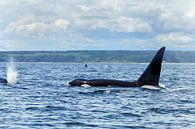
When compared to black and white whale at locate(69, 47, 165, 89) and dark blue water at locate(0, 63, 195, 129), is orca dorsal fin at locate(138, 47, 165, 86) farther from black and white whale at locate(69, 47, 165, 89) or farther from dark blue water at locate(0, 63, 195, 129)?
dark blue water at locate(0, 63, 195, 129)

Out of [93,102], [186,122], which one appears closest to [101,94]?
[93,102]

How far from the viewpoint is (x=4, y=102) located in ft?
142

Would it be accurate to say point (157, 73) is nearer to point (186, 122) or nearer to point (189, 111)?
point (189, 111)

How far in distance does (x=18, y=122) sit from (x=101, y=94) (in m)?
20.8

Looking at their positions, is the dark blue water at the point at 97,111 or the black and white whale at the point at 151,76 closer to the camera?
the dark blue water at the point at 97,111

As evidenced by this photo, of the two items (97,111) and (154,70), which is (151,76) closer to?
(154,70)

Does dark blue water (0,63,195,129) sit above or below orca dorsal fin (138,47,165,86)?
below

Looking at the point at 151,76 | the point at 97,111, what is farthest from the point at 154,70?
the point at 97,111

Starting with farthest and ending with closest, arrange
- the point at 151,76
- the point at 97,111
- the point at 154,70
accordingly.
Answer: the point at 151,76 → the point at 154,70 → the point at 97,111

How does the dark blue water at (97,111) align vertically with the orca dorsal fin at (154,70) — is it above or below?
below

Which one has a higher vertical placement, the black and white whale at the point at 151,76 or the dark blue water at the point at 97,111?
the black and white whale at the point at 151,76

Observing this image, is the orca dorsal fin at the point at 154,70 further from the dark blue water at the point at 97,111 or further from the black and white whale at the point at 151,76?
the dark blue water at the point at 97,111

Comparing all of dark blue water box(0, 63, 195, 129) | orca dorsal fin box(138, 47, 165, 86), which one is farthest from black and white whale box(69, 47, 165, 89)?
dark blue water box(0, 63, 195, 129)

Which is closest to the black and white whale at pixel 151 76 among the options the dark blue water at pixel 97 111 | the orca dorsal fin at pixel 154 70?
the orca dorsal fin at pixel 154 70
